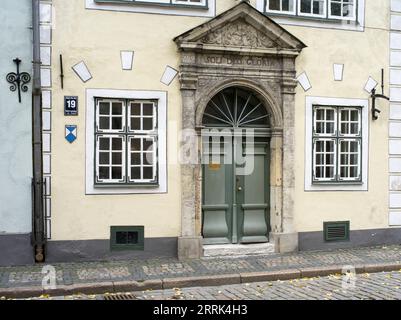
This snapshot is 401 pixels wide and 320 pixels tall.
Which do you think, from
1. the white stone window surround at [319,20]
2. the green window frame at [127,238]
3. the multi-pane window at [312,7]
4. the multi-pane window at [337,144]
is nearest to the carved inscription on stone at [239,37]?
the white stone window surround at [319,20]

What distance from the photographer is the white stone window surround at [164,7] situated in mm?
9859

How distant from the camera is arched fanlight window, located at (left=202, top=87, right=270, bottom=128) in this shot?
10.8 meters

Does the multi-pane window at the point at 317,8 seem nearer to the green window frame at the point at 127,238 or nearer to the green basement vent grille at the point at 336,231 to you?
the green basement vent grille at the point at 336,231

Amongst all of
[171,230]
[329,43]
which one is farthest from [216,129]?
[329,43]

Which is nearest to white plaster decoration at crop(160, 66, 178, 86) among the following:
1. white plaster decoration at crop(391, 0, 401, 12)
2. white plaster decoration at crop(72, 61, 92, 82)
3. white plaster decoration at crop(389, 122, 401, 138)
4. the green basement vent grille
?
white plaster decoration at crop(72, 61, 92, 82)

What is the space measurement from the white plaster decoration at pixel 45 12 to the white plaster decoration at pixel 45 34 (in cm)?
12

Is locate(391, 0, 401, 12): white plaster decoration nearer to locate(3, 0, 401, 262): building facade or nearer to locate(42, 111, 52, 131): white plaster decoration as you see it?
locate(3, 0, 401, 262): building facade

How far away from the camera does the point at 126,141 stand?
33.1 ft

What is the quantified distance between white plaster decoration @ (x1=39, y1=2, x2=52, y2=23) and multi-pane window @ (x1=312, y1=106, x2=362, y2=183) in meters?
5.42

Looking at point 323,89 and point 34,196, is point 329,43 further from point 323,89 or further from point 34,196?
point 34,196

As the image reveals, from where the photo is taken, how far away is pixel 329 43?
1122cm

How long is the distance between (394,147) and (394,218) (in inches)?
59.9

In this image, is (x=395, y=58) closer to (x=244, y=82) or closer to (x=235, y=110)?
(x=244, y=82)

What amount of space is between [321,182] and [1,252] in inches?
246
